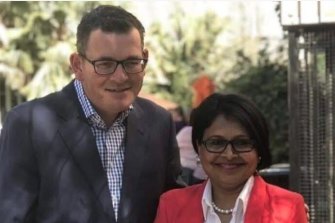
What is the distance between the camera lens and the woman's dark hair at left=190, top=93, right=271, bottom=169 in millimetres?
2543

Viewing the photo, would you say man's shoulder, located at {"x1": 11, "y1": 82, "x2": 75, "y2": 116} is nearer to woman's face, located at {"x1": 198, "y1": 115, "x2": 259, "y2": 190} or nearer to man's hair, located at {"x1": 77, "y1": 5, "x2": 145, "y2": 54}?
man's hair, located at {"x1": 77, "y1": 5, "x2": 145, "y2": 54}

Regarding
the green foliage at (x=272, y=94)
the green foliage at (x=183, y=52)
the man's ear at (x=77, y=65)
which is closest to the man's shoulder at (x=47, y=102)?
the man's ear at (x=77, y=65)

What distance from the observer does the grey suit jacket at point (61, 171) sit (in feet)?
8.41

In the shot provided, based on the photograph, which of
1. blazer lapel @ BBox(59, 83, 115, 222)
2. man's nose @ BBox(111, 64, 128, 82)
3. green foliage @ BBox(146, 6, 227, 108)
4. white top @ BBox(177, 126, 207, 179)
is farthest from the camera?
green foliage @ BBox(146, 6, 227, 108)

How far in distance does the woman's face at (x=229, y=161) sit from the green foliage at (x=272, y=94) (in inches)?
227

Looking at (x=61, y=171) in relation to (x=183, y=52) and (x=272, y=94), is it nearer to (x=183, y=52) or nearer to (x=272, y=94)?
(x=272, y=94)

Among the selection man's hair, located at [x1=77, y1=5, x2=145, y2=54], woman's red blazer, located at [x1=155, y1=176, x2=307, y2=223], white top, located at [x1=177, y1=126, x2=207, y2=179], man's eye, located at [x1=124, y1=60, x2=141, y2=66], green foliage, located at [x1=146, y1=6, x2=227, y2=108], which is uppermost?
man's hair, located at [x1=77, y1=5, x2=145, y2=54]

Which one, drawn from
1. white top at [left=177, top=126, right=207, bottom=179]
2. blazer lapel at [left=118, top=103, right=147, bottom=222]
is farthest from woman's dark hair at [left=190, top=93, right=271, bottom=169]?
white top at [left=177, top=126, right=207, bottom=179]

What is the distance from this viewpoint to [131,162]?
8.89 feet

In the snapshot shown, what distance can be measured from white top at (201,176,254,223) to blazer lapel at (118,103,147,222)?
28 centimetres

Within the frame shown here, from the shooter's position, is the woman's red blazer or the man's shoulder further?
the man's shoulder

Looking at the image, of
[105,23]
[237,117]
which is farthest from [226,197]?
[105,23]

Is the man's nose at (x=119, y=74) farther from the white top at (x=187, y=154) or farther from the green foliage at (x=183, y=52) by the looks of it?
the green foliage at (x=183, y=52)

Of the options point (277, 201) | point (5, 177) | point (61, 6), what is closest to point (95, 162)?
point (5, 177)
